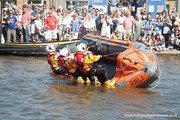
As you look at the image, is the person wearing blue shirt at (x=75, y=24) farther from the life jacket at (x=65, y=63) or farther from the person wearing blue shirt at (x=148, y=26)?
the life jacket at (x=65, y=63)

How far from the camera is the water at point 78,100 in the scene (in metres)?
8.33

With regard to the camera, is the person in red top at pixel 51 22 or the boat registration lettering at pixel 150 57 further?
the person in red top at pixel 51 22

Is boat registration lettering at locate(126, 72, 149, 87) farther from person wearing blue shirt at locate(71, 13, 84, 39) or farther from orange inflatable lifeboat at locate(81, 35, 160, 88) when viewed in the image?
person wearing blue shirt at locate(71, 13, 84, 39)

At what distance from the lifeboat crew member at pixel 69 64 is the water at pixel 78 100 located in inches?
17.5

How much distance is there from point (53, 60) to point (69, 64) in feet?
3.85

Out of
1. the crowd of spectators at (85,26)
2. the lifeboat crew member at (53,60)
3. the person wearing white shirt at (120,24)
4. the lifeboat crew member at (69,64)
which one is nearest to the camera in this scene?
the lifeboat crew member at (69,64)

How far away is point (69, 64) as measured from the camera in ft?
37.6

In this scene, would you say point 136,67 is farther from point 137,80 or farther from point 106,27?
point 106,27

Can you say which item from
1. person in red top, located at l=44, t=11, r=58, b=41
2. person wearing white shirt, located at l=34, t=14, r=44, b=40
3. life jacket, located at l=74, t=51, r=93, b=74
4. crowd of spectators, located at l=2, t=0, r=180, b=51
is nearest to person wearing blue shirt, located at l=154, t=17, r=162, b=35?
crowd of spectators, located at l=2, t=0, r=180, b=51

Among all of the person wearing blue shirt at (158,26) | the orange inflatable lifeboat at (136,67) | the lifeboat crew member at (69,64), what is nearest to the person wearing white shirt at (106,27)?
the person wearing blue shirt at (158,26)

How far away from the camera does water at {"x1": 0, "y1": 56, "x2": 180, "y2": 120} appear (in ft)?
27.3

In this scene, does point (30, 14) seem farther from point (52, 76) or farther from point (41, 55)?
point (52, 76)

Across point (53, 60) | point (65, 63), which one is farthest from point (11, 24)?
point (65, 63)

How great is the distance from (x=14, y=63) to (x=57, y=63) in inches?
136
